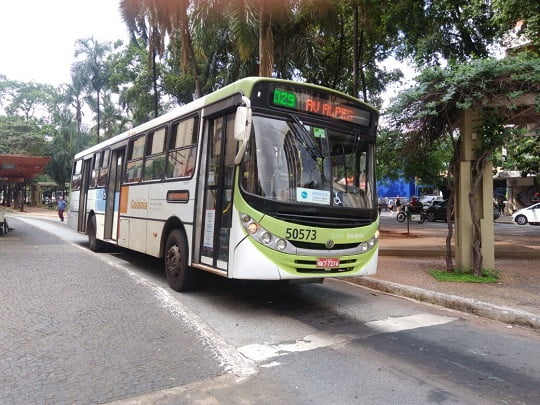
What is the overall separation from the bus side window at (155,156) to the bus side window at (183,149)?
14.5 inches

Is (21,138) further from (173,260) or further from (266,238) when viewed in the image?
(266,238)

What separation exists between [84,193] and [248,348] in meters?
10.6

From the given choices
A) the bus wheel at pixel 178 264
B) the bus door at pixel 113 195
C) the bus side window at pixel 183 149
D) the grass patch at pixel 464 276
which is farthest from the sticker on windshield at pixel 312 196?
the bus door at pixel 113 195

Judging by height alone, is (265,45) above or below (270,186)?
above

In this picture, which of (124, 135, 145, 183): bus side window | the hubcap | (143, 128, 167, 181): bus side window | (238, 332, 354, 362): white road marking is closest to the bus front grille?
A: (238, 332, 354, 362): white road marking

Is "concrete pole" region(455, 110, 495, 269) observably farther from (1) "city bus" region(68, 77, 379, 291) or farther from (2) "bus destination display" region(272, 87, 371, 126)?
(2) "bus destination display" region(272, 87, 371, 126)

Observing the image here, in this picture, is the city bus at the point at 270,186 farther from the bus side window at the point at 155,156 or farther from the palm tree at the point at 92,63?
the palm tree at the point at 92,63

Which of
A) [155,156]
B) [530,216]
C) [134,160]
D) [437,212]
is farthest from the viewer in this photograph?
[437,212]

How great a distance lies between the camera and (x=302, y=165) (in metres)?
5.89

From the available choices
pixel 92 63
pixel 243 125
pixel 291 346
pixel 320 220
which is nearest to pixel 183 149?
pixel 243 125

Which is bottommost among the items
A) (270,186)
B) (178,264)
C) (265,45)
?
(178,264)

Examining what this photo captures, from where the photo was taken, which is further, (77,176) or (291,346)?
(77,176)

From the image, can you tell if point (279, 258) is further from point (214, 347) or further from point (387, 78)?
point (387, 78)

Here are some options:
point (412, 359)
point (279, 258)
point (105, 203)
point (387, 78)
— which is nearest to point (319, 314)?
point (279, 258)
